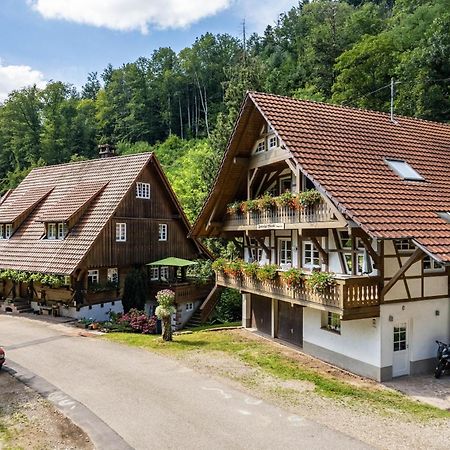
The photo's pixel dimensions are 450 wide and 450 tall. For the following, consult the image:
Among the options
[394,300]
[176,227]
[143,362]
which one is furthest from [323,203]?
[176,227]

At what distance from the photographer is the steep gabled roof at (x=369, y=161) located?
540 inches

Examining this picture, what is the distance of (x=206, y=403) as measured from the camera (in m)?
12.2

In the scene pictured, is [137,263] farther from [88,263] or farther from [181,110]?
[181,110]

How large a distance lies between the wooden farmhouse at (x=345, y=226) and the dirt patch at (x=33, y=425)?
7913 millimetres

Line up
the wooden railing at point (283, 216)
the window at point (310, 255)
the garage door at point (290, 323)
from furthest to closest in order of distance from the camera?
the garage door at point (290, 323) → the window at point (310, 255) → the wooden railing at point (283, 216)

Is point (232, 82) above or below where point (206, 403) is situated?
above

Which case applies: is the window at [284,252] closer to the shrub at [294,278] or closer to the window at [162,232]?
the shrub at [294,278]

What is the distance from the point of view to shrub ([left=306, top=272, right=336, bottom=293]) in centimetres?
1417

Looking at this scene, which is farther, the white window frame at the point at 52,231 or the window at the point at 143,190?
the window at the point at 143,190

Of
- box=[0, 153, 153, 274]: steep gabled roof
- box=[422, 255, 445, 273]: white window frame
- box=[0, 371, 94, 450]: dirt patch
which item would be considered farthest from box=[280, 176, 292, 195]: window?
box=[0, 371, 94, 450]: dirt patch

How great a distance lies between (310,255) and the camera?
17953mm

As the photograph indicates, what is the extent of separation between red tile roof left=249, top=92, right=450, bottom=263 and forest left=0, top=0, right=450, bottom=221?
1781cm

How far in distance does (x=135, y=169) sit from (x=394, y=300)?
61.9 ft

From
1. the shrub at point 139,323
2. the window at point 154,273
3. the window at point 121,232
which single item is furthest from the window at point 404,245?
the window at point 154,273
